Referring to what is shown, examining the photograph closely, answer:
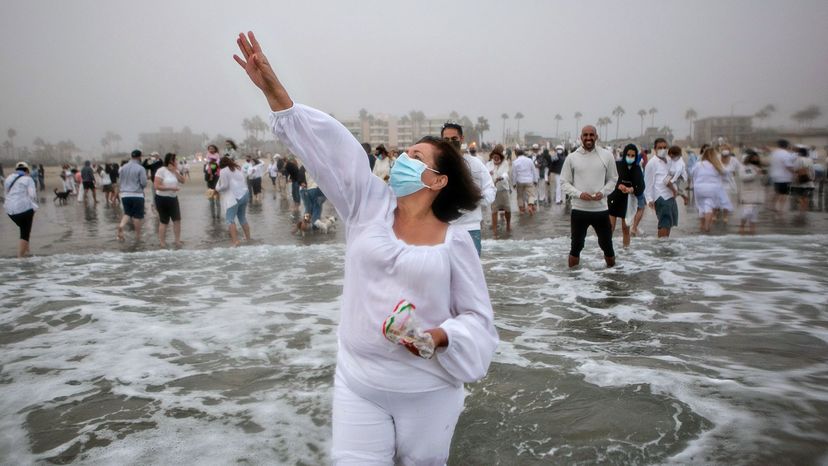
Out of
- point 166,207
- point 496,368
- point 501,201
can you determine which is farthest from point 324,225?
point 496,368

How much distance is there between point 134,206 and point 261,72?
1142 centimetres

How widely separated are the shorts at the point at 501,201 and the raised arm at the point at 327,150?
1086 centimetres

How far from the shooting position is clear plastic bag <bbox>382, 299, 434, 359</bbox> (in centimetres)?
199

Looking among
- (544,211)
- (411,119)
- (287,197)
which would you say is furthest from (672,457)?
(411,119)

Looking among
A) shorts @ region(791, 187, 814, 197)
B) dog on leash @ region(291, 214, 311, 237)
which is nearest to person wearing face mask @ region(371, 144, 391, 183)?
dog on leash @ region(291, 214, 311, 237)

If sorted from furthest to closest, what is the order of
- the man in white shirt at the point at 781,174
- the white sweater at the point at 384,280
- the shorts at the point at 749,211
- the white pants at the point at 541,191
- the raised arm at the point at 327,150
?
the white pants at the point at 541,191 → the shorts at the point at 749,211 → the man in white shirt at the point at 781,174 → the raised arm at the point at 327,150 → the white sweater at the point at 384,280

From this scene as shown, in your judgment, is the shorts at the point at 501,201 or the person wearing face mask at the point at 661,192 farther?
the shorts at the point at 501,201

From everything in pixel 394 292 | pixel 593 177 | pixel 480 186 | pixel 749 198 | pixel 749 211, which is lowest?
pixel 749 211

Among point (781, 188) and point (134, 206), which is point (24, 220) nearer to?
point (134, 206)

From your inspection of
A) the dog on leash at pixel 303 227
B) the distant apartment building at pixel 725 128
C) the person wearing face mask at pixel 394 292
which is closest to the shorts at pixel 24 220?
the dog on leash at pixel 303 227

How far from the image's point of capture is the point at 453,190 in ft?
8.10

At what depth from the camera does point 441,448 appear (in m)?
2.29

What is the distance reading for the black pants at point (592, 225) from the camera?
777 cm

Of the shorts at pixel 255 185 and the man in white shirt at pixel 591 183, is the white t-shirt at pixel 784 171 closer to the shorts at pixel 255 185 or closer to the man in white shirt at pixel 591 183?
the man in white shirt at pixel 591 183
